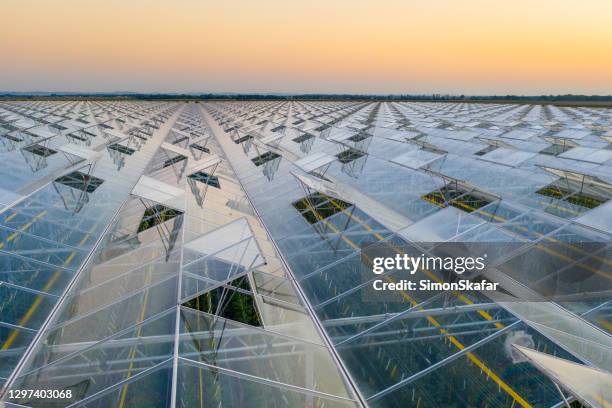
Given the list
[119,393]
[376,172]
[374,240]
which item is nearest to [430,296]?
[374,240]

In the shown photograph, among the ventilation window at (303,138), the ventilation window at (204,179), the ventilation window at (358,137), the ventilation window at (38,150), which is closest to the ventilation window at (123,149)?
the ventilation window at (38,150)

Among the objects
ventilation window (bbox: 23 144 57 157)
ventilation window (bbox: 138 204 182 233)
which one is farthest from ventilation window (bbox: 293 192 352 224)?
ventilation window (bbox: 23 144 57 157)

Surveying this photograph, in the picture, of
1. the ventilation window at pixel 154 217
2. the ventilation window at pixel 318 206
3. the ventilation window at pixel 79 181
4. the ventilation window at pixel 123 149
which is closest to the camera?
the ventilation window at pixel 154 217

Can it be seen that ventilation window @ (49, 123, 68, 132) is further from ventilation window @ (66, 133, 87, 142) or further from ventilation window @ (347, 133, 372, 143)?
ventilation window @ (347, 133, 372, 143)

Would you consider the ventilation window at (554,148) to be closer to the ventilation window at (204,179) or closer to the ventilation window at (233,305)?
the ventilation window at (204,179)

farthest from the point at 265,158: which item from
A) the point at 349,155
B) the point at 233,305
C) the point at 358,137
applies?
the point at 233,305

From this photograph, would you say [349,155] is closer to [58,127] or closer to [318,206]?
[318,206]
